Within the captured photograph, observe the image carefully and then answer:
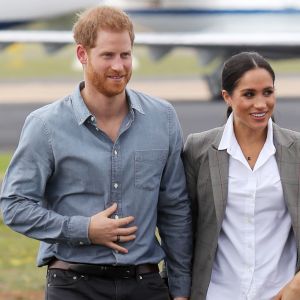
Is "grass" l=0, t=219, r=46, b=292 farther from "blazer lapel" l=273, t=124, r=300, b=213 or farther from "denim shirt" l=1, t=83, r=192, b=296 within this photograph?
"blazer lapel" l=273, t=124, r=300, b=213

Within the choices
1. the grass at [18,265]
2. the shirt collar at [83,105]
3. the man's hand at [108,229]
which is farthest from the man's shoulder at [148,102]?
the grass at [18,265]

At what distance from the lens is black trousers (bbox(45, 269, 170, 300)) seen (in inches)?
166

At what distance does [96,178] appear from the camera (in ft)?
13.8

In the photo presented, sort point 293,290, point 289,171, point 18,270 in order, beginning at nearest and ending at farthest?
point 293,290 → point 289,171 → point 18,270

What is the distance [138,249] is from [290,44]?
79.1ft

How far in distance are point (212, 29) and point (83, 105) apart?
26.1 metres

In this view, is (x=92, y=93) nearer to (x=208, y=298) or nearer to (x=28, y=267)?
(x=208, y=298)

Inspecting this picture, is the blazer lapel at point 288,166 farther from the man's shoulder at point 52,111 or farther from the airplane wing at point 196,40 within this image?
the airplane wing at point 196,40

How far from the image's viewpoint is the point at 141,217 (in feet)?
14.0

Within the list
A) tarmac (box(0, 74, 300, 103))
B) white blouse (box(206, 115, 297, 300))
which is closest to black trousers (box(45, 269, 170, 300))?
white blouse (box(206, 115, 297, 300))

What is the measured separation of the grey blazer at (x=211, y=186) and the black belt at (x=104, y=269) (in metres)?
0.21

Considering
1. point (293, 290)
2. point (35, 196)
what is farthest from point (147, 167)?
point (293, 290)

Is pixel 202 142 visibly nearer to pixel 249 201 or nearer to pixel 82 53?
pixel 249 201

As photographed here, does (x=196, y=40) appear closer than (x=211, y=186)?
No
